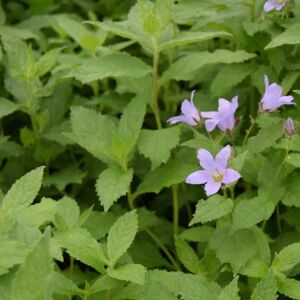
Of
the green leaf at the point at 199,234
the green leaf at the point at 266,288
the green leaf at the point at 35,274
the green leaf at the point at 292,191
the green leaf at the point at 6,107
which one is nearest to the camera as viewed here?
the green leaf at the point at 35,274

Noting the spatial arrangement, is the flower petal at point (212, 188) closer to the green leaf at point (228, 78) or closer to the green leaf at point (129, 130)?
the green leaf at point (129, 130)

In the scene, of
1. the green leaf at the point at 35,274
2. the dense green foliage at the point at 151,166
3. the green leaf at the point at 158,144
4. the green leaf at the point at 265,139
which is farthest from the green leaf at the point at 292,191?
the green leaf at the point at 35,274

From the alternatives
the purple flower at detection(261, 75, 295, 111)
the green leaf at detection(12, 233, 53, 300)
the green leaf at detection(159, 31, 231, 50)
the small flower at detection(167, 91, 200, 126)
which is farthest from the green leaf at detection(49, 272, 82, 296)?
the green leaf at detection(159, 31, 231, 50)

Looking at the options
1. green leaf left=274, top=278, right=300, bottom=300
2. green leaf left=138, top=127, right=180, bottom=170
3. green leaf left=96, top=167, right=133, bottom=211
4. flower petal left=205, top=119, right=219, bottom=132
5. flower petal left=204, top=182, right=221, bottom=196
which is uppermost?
flower petal left=205, top=119, right=219, bottom=132

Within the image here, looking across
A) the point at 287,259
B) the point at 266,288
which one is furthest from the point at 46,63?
the point at 266,288

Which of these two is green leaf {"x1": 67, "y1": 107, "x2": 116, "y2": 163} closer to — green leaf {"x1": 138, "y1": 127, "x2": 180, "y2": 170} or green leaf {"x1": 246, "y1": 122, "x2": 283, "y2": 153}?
green leaf {"x1": 138, "y1": 127, "x2": 180, "y2": 170}

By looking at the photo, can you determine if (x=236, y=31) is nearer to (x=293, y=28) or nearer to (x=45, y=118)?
(x=293, y=28)

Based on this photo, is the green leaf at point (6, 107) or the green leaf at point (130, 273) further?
the green leaf at point (6, 107)
